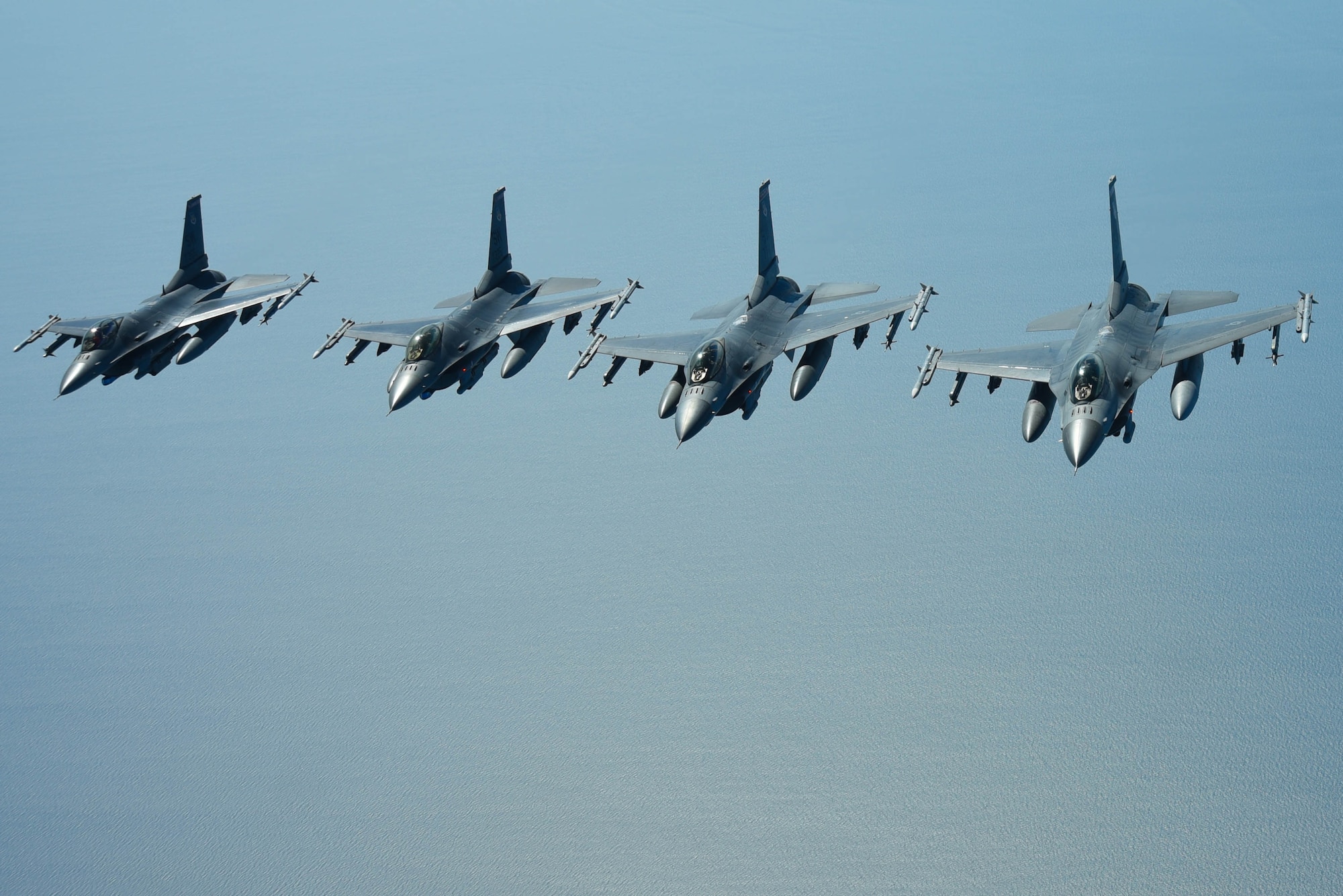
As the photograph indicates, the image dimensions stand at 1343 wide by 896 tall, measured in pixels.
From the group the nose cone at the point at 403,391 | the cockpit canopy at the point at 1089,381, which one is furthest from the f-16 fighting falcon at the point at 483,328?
the cockpit canopy at the point at 1089,381

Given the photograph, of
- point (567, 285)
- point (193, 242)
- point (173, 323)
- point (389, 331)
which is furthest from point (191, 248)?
point (567, 285)

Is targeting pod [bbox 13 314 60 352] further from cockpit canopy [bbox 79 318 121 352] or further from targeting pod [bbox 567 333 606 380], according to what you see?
targeting pod [bbox 567 333 606 380]

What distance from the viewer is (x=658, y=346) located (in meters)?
43.9

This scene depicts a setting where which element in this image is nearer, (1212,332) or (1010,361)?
(1212,332)

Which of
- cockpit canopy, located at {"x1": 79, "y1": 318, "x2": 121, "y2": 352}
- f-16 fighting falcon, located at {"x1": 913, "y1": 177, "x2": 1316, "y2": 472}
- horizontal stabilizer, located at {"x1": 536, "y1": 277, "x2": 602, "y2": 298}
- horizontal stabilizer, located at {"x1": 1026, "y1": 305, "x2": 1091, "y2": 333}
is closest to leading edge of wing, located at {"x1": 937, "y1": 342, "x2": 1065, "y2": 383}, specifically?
f-16 fighting falcon, located at {"x1": 913, "y1": 177, "x2": 1316, "y2": 472}

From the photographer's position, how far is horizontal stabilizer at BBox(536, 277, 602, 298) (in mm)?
47750

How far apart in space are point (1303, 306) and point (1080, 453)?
31.1 ft

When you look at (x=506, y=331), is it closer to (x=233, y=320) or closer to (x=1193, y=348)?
(x=233, y=320)

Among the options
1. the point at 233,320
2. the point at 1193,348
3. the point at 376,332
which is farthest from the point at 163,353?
the point at 1193,348

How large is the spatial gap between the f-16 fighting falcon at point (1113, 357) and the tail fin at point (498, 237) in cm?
1655

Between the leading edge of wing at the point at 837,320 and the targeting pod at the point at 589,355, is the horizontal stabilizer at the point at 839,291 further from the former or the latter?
the targeting pod at the point at 589,355

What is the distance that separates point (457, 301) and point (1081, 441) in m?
22.6

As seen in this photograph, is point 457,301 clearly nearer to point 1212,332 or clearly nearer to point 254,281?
point 254,281

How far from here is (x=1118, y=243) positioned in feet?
139
